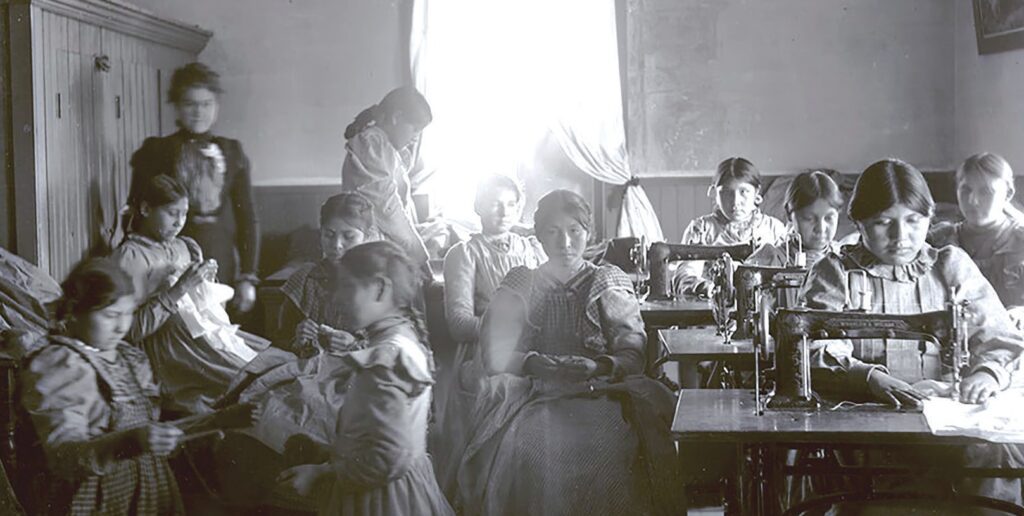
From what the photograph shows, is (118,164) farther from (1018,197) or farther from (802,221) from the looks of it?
(1018,197)

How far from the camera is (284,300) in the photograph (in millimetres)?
2742

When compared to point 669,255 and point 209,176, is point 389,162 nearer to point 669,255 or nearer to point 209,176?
point 209,176

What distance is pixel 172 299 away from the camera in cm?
255

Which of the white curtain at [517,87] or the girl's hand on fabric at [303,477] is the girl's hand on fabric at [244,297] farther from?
the white curtain at [517,87]

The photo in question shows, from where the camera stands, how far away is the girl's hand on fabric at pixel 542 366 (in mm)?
2553

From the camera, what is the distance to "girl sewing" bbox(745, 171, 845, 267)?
3082mm

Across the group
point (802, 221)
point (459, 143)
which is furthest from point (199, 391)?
point (802, 221)

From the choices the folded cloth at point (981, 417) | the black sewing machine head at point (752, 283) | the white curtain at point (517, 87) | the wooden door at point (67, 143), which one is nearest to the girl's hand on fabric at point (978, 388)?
the folded cloth at point (981, 417)

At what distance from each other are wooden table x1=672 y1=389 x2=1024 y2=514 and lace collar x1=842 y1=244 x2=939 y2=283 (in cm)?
40

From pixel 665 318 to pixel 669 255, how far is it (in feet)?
0.70

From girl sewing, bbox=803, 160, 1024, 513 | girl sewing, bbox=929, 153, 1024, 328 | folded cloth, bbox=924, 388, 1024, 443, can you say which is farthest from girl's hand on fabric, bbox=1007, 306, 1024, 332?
folded cloth, bbox=924, 388, 1024, 443

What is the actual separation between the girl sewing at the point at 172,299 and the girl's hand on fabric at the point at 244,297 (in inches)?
3.1

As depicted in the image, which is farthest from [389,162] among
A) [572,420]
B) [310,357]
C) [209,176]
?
[572,420]

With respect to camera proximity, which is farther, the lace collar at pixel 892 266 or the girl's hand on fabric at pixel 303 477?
the girl's hand on fabric at pixel 303 477
